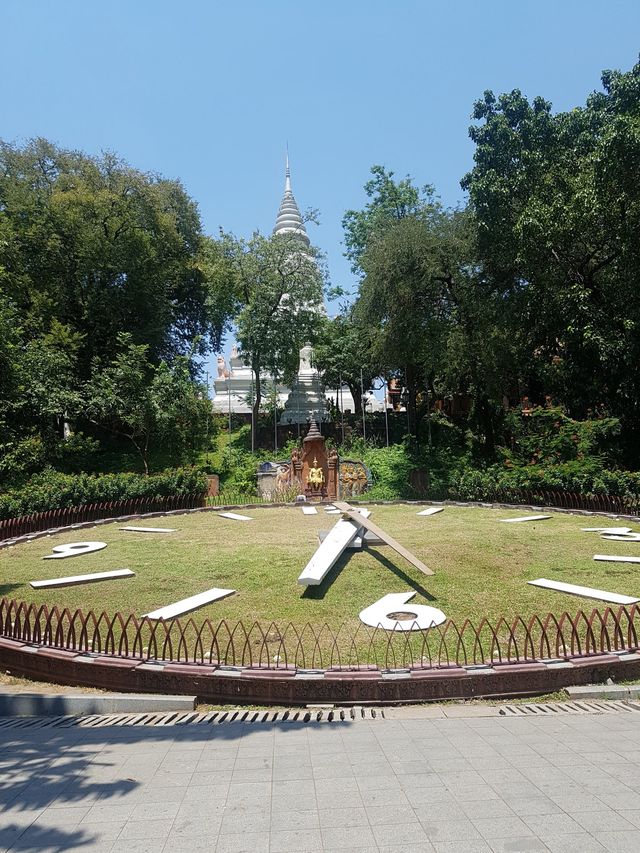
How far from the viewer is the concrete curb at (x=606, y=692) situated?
193 inches

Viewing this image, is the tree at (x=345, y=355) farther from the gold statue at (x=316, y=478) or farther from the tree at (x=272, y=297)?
the gold statue at (x=316, y=478)

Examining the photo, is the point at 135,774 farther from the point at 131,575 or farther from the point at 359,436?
the point at 359,436

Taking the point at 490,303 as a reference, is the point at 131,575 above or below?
below

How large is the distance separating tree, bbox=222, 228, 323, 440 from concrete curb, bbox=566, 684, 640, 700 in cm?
2273

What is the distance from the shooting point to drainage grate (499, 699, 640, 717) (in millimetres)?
4590

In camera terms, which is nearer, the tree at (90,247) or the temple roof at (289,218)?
the tree at (90,247)

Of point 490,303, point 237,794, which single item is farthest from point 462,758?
point 490,303

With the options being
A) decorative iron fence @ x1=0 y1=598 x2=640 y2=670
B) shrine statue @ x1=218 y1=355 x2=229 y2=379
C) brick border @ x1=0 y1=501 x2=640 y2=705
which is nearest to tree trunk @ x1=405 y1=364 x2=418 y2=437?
shrine statue @ x1=218 y1=355 x2=229 y2=379

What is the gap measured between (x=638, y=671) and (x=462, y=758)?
8.37ft

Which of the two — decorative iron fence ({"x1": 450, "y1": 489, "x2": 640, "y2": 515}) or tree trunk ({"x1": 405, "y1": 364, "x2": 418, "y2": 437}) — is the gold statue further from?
tree trunk ({"x1": 405, "y1": 364, "x2": 418, "y2": 437})

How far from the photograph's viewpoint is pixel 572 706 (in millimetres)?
4754

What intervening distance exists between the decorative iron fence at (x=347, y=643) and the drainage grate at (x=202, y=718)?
0.44 metres

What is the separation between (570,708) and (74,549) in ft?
30.4

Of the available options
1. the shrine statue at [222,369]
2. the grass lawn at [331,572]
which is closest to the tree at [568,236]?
the grass lawn at [331,572]
